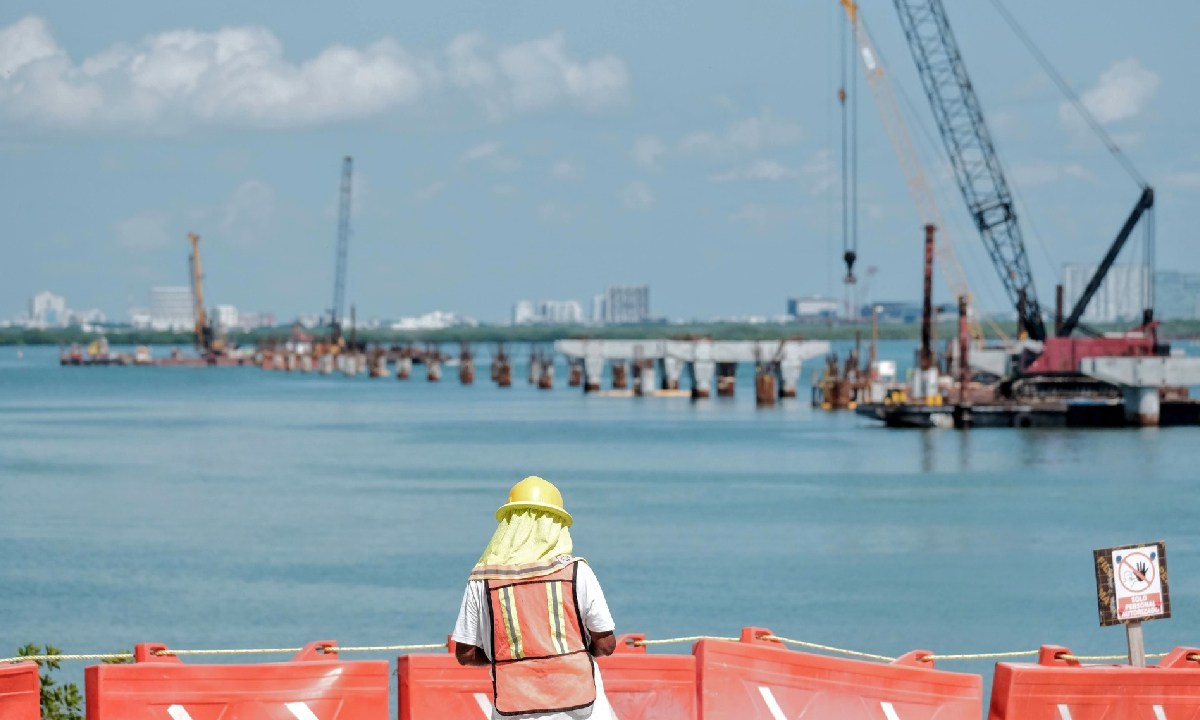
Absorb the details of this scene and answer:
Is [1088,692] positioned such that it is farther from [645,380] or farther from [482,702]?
[645,380]

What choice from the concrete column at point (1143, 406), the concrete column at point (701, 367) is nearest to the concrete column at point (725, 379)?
the concrete column at point (701, 367)

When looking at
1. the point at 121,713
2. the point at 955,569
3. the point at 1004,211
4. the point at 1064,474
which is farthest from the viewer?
the point at 1004,211

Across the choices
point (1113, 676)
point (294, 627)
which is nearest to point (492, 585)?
point (1113, 676)

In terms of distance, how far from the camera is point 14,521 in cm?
5972

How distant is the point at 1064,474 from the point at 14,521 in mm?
41029

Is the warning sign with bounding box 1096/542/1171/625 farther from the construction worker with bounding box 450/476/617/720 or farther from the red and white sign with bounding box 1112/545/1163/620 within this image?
the construction worker with bounding box 450/476/617/720

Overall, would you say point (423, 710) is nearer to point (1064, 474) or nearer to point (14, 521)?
point (14, 521)

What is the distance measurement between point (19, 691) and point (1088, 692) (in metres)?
6.90

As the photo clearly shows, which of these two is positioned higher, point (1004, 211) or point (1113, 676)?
point (1004, 211)

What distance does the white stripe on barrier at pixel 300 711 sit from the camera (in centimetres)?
1220

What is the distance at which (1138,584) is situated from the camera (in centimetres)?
1269

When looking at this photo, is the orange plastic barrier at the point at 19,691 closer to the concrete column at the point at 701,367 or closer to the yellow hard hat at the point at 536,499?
the yellow hard hat at the point at 536,499

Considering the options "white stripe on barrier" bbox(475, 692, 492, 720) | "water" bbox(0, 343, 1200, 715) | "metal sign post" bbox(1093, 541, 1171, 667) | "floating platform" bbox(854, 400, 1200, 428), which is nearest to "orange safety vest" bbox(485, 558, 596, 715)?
"white stripe on barrier" bbox(475, 692, 492, 720)

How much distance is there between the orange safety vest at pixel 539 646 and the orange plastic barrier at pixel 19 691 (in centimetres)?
426
